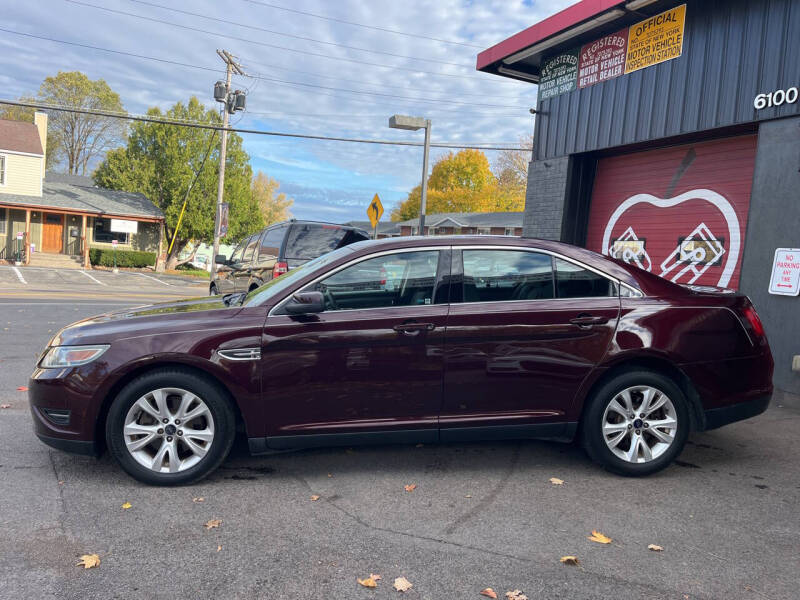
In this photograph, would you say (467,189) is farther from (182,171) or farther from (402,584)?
(402,584)

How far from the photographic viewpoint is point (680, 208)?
883cm

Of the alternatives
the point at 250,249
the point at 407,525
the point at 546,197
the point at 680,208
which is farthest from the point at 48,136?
the point at 407,525

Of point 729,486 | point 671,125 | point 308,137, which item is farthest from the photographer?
point 308,137

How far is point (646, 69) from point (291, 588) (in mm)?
8576

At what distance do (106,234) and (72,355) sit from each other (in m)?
35.2

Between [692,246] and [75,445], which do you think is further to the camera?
[692,246]

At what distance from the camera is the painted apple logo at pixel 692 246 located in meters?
8.08

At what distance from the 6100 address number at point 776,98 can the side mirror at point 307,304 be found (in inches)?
239

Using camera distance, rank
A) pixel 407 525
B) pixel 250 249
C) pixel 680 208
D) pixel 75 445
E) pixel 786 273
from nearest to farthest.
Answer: pixel 407 525
pixel 75 445
pixel 786 273
pixel 680 208
pixel 250 249

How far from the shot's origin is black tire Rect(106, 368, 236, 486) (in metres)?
3.88

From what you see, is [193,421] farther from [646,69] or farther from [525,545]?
[646,69]

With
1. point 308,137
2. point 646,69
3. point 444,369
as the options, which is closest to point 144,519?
point 444,369

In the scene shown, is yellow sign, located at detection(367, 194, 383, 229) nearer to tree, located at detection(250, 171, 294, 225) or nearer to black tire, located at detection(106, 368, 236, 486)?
black tire, located at detection(106, 368, 236, 486)

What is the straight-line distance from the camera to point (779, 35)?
714 cm
